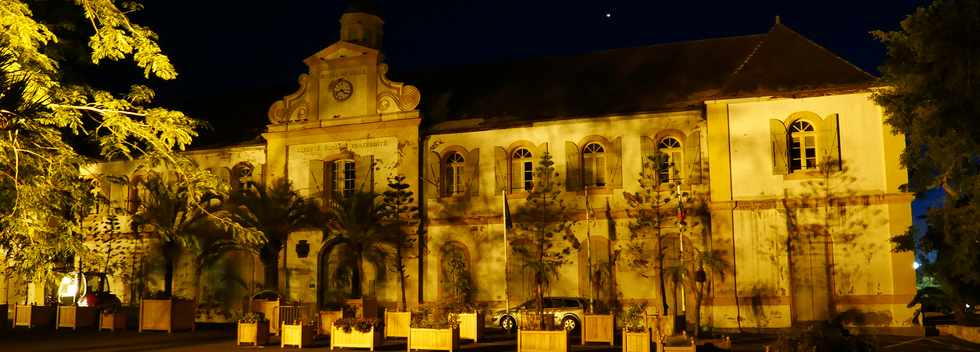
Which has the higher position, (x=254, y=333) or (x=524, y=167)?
(x=524, y=167)

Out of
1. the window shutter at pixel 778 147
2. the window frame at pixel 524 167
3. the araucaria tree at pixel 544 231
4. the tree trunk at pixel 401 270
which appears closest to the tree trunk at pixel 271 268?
the tree trunk at pixel 401 270

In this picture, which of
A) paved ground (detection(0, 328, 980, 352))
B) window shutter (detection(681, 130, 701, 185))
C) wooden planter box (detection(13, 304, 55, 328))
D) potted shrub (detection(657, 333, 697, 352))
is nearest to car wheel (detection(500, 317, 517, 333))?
paved ground (detection(0, 328, 980, 352))

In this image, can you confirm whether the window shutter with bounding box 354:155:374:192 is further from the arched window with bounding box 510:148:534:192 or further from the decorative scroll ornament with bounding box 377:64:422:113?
the arched window with bounding box 510:148:534:192

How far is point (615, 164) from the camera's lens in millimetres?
26266

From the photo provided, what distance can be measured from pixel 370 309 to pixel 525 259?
4.86 metres

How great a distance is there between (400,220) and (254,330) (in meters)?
9.17

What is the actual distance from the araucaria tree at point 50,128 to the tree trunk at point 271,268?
1813cm

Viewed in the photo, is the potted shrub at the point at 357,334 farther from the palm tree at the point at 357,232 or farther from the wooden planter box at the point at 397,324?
the palm tree at the point at 357,232

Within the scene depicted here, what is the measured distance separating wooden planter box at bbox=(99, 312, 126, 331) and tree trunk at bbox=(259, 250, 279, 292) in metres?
5.34

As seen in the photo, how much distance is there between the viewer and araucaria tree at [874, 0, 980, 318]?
17.3m

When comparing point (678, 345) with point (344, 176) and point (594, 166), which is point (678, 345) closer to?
point (594, 166)

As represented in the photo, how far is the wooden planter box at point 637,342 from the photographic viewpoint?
632 inches

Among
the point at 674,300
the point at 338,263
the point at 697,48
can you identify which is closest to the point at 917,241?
the point at 674,300

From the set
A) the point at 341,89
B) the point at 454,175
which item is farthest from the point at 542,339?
the point at 341,89
